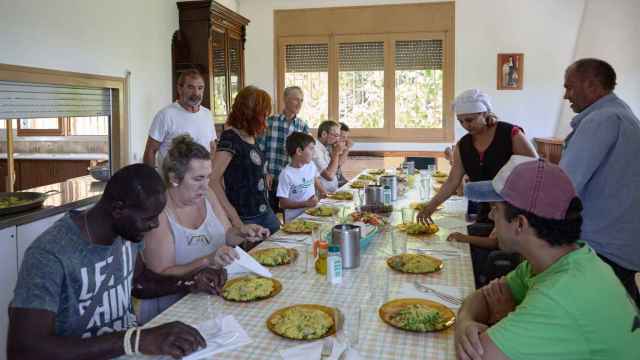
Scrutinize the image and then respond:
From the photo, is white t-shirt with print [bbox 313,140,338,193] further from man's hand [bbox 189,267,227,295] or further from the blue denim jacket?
man's hand [bbox 189,267,227,295]

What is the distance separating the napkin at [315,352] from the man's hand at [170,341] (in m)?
0.22

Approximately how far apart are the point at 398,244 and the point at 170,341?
1.28 meters

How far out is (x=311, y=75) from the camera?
6.50m

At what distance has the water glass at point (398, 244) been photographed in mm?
2213

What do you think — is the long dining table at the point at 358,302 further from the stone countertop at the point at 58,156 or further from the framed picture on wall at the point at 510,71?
the framed picture on wall at the point at 510,71

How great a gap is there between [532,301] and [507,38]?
546cm

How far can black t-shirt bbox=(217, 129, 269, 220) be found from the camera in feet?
8.93

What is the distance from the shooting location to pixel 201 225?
212 centimetres

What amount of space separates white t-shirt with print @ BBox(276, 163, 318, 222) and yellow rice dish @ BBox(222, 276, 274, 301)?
159 centimetres

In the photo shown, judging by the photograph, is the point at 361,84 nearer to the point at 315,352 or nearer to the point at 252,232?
the point at 252,232

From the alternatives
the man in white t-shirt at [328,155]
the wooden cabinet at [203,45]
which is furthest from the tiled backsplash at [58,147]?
the man in white t-shirt at [328,155]

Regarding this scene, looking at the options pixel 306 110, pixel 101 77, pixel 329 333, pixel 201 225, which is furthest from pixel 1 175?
pixel 329 333

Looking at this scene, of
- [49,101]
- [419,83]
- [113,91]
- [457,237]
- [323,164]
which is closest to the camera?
[457,237]

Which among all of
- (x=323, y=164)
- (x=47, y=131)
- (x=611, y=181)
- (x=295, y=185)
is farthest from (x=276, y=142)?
(x=47, y=131)
